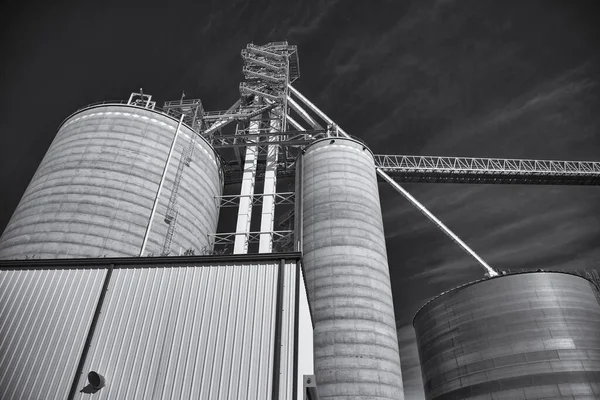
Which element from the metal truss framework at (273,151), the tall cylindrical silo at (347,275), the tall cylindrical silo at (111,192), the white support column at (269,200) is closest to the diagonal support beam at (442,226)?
the metal truss framework at (273,151)

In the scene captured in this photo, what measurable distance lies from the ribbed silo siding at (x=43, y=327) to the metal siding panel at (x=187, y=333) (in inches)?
22.8

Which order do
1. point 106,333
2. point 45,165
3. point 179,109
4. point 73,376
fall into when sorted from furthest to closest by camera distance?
point 179,109 < point 45,165 < point 106,333 < point 73,376

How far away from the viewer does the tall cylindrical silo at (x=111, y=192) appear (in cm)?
2227

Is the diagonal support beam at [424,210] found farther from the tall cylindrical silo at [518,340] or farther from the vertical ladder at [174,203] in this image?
the vertical ladder at [174,203]

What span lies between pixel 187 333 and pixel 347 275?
613 inches

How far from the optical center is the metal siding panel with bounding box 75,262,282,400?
11.0 meters

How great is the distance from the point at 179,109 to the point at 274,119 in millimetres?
8808

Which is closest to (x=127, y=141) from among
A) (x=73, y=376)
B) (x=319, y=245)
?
(x=319, y=245)

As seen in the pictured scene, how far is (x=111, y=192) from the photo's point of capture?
24109 mm

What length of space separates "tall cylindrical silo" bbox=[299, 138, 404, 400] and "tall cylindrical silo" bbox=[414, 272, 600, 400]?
724 cm

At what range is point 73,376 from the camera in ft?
37.0

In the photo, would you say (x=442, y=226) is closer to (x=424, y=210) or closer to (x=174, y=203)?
(x=424, y=210)

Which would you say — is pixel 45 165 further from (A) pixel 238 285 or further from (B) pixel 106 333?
(A) pixel 238 285

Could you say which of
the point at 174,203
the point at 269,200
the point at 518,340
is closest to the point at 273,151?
the point at 269,200
